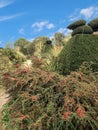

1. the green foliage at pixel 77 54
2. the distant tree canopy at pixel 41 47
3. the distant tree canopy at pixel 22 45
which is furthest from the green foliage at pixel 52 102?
the distant tree canopy at pixel 22 45

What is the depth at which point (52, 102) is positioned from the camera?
18.3ft

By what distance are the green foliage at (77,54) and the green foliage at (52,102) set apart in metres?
2.03

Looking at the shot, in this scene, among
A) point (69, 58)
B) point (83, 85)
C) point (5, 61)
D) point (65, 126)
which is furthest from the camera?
point (5, 61)

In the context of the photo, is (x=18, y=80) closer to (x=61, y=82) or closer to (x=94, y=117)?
(x=61, y=82)

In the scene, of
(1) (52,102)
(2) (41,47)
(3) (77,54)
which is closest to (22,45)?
(2) (41,47)

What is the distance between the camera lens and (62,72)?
27.5ft

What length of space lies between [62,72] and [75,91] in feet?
9.10

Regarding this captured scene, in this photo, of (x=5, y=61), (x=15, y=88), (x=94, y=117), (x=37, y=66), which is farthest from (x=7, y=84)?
(x=5, y=61)

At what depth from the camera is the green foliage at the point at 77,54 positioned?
27.1 ft

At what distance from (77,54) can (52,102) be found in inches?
119

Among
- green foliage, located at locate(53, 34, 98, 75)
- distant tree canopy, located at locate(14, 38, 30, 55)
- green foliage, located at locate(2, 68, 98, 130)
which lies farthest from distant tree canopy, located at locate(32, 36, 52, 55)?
distant tree canopy, located at locate(14, 38, 30, 55)

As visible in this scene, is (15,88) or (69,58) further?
(69,58)

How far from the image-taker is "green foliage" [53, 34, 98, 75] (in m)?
8.27

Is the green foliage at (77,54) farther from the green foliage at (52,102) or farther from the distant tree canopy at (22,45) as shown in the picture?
the distant tree canopy at (22,45)
